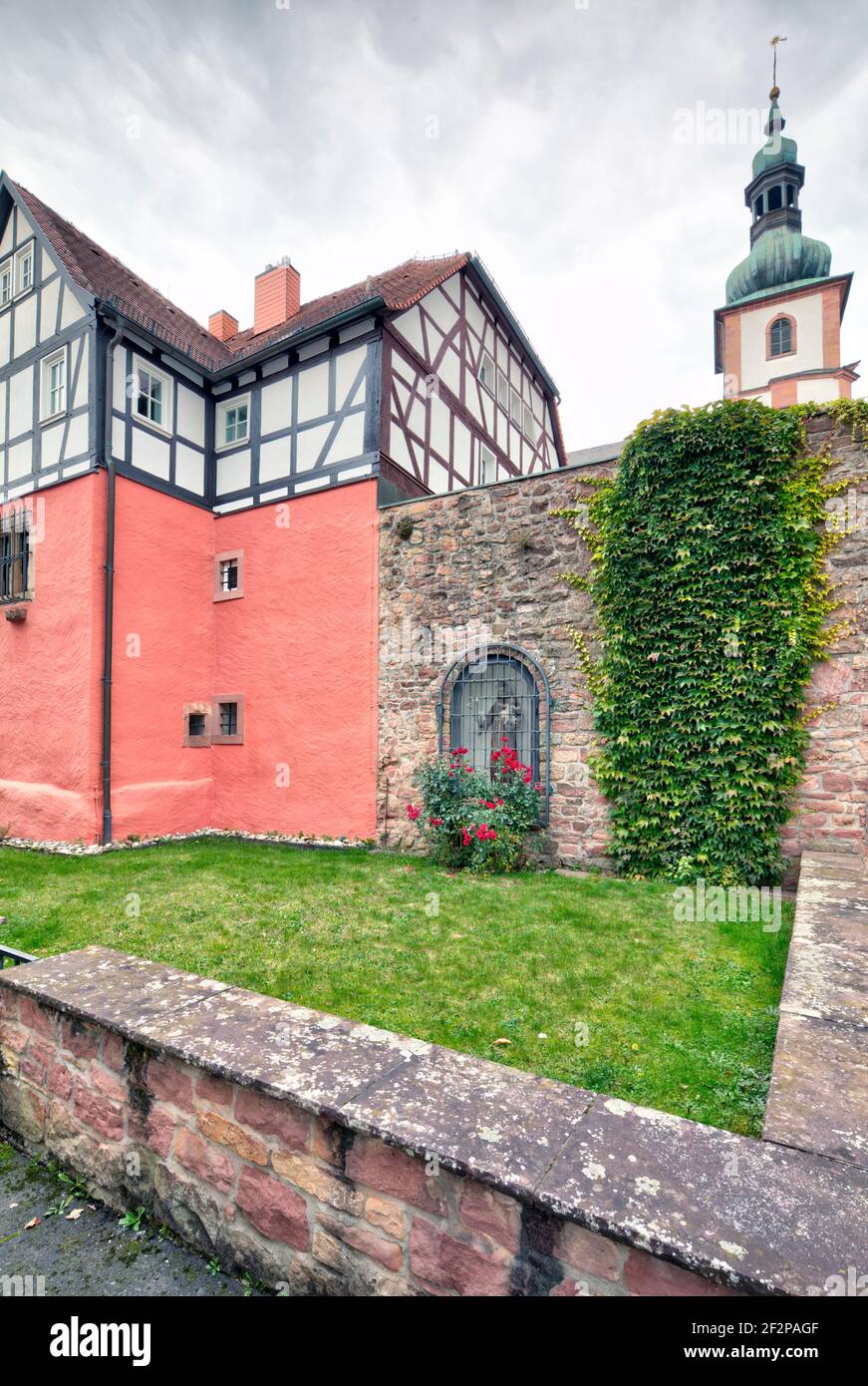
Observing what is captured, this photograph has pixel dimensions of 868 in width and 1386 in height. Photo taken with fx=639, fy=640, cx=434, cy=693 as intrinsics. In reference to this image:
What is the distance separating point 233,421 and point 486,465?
190 inches

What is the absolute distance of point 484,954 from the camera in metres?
4.27

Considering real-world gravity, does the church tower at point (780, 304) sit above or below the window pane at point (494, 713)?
above

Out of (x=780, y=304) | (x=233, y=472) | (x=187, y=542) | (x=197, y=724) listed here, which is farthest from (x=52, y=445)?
(x=780, y=304)

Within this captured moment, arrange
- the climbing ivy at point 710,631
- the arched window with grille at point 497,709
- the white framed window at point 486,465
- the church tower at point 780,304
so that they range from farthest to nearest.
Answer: the church tower at point 780,304, the white framed window at point 486,465, the arched window with grille at point 497,709, the climbing ivy at point 710,631

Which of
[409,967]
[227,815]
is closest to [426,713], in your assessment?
[227,815]

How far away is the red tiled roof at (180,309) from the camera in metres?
9.37

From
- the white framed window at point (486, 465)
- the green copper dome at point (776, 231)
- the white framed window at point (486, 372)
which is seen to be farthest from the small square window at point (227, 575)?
the green copper dome at point (776, 231)

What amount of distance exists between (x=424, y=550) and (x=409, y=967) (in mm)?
5710

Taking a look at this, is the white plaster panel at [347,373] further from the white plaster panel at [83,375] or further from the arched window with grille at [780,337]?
the arched window with grille at [780,337]

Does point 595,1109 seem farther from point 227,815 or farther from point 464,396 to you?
point 464,396

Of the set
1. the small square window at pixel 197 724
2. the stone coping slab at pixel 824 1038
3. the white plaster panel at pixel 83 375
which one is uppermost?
the white plaster panel at pixel 83 375

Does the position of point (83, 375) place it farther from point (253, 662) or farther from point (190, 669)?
point (253, 662)

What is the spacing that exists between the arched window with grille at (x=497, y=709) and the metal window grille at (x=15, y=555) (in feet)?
21.7
